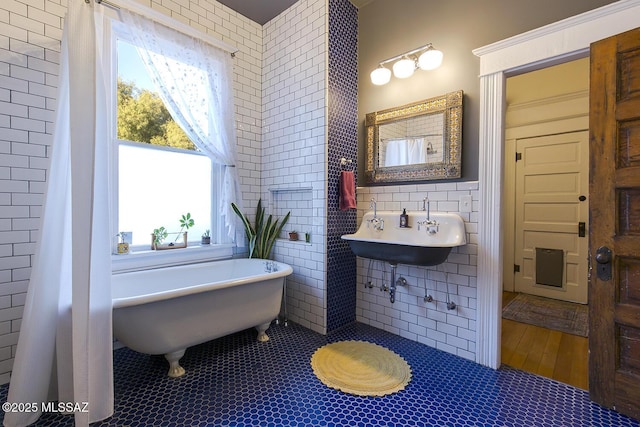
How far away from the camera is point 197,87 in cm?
269

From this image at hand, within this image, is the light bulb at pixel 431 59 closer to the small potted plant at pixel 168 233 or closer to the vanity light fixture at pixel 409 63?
the vanity light fixture at pixel 409 63

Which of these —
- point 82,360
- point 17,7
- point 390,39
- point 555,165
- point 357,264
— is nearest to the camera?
point 82,360

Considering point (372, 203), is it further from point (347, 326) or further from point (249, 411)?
point (249, 411)

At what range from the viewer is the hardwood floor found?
2.05 meters

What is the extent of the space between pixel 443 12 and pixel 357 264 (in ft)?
7.33

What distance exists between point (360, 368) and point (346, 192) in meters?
1.40

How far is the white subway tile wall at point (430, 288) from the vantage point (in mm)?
2227

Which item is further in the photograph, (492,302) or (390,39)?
(390,39)

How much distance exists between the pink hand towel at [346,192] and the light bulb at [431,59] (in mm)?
1039

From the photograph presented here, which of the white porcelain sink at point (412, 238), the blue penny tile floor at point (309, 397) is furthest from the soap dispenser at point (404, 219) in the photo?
the blue penny tile floor at point (309, 397)

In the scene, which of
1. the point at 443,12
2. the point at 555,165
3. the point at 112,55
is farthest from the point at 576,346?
the point at 112,55

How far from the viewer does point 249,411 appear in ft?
5.47

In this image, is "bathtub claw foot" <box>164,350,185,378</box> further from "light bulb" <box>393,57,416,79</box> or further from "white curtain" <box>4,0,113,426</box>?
"light bulb" <box>393,57,416,79</box>

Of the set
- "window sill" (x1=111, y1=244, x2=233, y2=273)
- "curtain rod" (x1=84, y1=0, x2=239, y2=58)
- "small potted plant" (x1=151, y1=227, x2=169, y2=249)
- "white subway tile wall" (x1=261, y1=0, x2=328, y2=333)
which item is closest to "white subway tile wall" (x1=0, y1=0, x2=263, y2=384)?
"curtain rod" (x1=84, y1=0, x2=239, y2=58)
